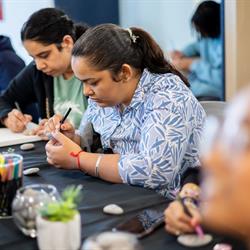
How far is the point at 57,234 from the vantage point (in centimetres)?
92

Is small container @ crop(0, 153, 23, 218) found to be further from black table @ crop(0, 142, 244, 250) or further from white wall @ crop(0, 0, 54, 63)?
white wall @ crop(0, 0, 54, 63)

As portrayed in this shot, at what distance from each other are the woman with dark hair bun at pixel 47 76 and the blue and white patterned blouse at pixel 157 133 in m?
0.48

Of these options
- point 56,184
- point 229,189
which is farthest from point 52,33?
point 229,189

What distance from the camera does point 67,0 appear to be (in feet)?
11.3

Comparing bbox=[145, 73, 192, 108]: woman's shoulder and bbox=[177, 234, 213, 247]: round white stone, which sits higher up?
bbox=[145, 73, 192, 108]: woman's shoulder

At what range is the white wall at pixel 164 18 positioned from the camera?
3.48 m

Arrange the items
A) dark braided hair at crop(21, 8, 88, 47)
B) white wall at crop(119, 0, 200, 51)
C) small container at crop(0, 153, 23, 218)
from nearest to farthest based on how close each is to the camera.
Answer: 1. small container at crop(0, 153, 23, 218)
2. dark braided hair at crop(21, 8, 88, 47)
3. white wall at crop(119, 0, 200, 51)

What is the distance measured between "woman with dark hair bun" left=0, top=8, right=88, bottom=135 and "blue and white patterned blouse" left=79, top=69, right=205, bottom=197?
476 mm

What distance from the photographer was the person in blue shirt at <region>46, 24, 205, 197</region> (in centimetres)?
134

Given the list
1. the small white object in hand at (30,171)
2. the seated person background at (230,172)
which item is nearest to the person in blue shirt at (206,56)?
the small white object in hand at (30,171)

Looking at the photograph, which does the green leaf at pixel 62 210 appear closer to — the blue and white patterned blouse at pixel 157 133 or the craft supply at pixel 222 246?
the craft supply at pixel 222 246

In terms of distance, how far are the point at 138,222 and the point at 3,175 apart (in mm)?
318

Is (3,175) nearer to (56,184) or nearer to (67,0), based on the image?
(56,184)

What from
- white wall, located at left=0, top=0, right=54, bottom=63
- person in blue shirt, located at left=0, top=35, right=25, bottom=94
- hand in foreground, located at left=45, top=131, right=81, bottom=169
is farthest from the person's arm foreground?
white wall, located at left=0, top=0, right=54, bottom=63
